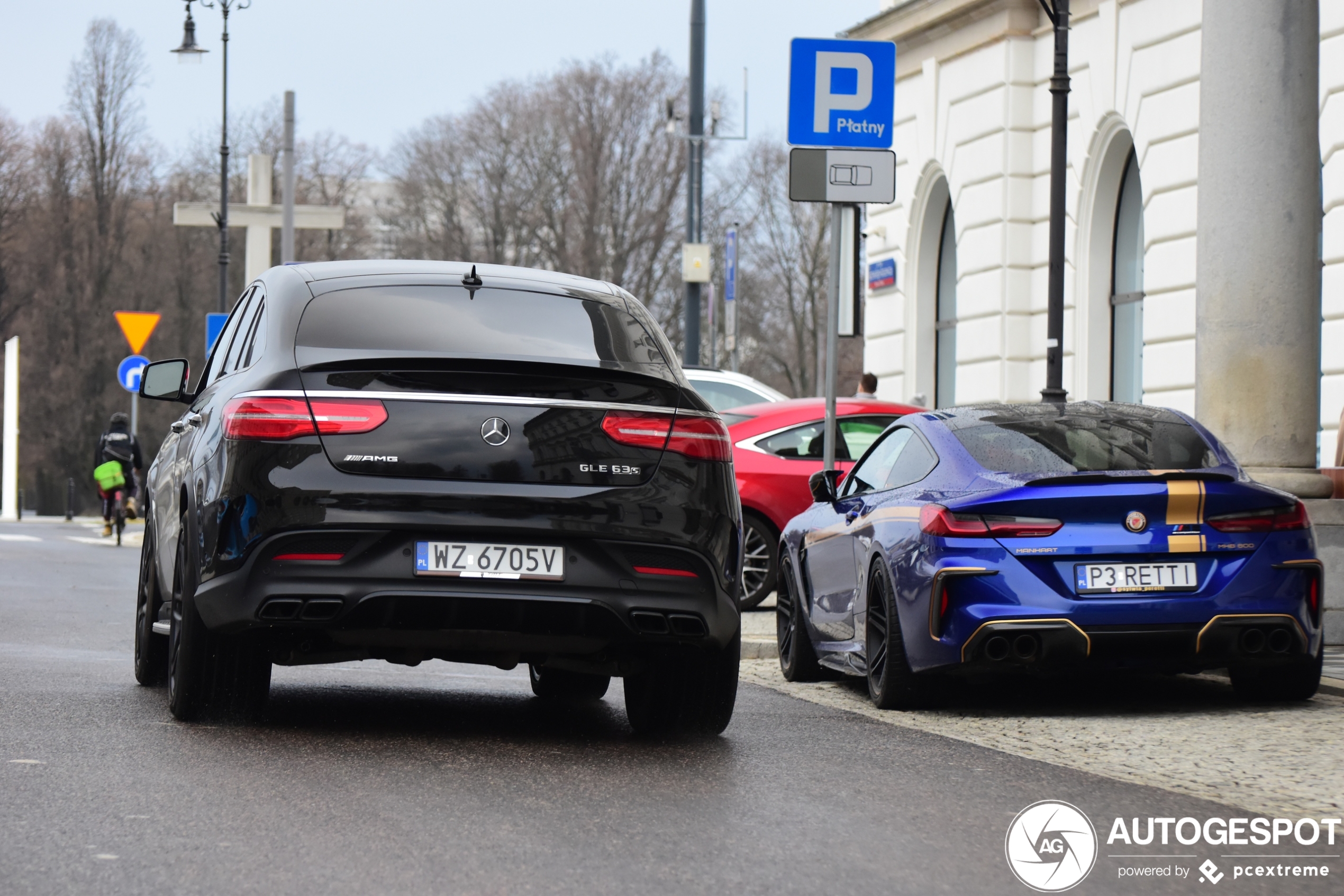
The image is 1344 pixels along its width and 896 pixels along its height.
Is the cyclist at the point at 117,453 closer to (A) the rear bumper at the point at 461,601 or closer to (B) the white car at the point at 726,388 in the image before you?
(B) the white car at the point at 726,388

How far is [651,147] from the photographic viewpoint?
183 ft

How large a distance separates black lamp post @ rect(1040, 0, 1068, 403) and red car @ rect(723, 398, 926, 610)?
4.10 ft

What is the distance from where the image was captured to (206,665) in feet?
24.2

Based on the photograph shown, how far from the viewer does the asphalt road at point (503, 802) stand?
490 cm

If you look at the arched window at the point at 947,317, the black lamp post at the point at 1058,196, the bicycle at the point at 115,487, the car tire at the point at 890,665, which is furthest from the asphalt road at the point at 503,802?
the bicycle at the point at 115,487

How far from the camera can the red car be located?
1503 cm

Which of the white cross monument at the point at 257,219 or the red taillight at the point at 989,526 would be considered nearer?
the red taillight at the point at 989,526

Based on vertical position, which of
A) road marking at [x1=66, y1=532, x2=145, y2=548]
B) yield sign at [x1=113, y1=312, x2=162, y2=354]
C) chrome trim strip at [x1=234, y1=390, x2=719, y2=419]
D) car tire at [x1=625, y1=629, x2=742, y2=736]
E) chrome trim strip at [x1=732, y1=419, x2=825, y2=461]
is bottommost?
road marking at [x1=66, y1=532, x2=145, y2=548]

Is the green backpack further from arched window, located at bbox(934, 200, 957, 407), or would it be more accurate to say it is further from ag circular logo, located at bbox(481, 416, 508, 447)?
ag circular logo, located at bbox(481, 416, 508, 447)

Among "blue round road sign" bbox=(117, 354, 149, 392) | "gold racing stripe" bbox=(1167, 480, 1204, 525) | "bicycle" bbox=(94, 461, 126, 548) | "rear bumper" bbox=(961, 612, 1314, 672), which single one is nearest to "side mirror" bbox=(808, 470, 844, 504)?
"rear bumper" bbox=(961, 612, 1314, 672)

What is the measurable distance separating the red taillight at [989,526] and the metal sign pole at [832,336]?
11.9ft

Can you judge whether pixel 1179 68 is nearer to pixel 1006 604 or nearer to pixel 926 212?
pixel 926 212

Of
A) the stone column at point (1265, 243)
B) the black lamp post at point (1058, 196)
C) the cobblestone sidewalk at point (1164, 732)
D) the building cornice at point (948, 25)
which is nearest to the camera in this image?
the cobblestone sidewalk at point (1164, 732)

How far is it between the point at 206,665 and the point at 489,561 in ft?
4.18
